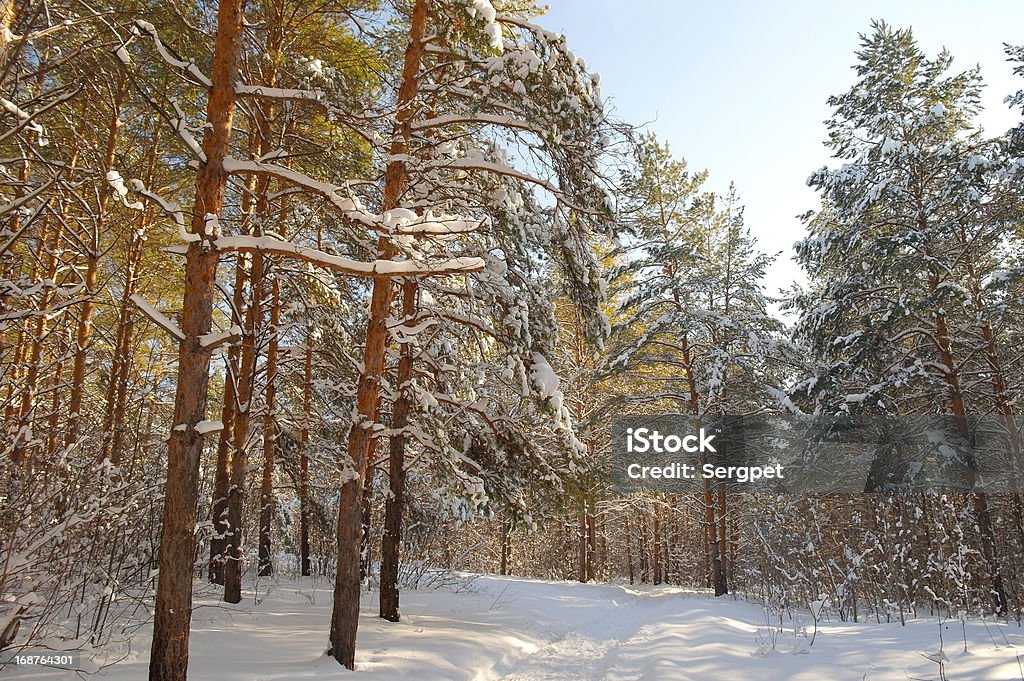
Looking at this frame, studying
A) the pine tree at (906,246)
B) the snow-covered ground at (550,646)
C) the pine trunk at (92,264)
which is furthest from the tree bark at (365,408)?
the pine tree at (906,246)

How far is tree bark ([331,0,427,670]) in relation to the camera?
5848 mm

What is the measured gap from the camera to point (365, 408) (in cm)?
641

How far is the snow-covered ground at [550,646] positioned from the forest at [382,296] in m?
0.52

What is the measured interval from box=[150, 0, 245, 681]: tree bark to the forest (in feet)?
0.08

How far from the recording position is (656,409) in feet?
59.9

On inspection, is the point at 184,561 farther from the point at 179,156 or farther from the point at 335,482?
the point at 335,482

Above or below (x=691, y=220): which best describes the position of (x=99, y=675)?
below

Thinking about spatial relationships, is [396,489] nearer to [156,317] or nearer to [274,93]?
[156,317]

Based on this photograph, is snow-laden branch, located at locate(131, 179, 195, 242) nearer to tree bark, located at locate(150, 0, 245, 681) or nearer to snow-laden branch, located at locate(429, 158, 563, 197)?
tree bark, located at locate(150, 0, 245, 681)

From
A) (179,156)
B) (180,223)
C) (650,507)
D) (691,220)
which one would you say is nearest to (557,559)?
(650,507)

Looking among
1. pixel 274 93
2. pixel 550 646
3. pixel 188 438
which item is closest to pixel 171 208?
pixel 274 93

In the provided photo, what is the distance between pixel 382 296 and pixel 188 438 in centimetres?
271

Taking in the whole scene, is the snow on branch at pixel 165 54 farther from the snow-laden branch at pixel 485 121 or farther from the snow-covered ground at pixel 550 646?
the snow-covered ground at pixel 550 646

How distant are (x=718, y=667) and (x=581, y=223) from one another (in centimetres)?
524
